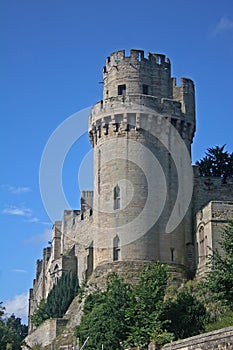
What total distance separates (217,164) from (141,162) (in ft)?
36.9

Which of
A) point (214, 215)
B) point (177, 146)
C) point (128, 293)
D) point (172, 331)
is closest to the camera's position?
point (172, 331)

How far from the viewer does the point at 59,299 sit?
52.9m

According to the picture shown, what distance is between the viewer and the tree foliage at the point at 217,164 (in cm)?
5509

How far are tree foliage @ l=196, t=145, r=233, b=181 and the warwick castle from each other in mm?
5519

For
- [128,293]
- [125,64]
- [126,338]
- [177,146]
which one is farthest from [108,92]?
[126,338]

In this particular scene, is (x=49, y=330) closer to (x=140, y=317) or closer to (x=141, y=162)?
(x=141, y=162)

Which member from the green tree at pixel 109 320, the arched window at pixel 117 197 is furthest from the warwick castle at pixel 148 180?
the green tree at pixel 109 320

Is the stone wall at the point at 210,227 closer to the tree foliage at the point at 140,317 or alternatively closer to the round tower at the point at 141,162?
the round tower at the point at 141,162

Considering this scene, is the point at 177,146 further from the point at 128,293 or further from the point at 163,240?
the point at 128,293

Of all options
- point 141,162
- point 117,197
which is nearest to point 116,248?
point 117,197

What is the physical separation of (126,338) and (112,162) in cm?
1406

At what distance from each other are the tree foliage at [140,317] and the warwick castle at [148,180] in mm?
7106

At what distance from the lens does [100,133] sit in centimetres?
4831

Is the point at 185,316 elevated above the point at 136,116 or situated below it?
below
